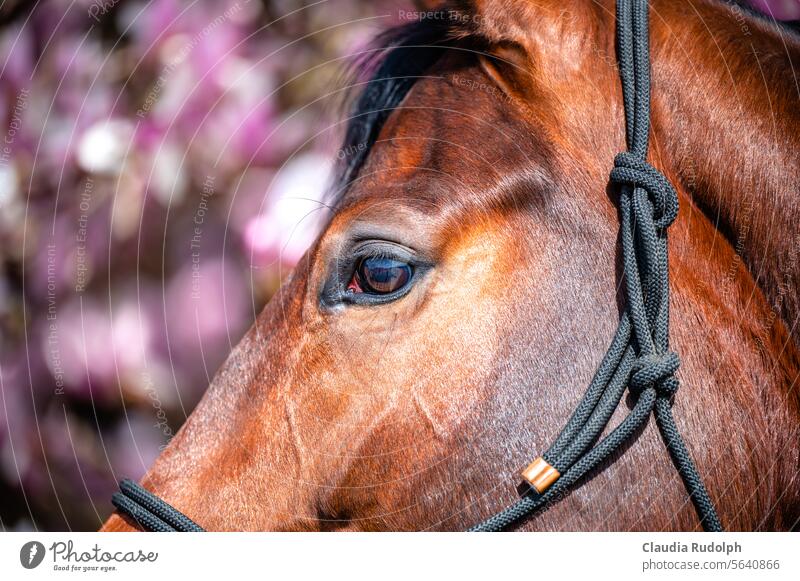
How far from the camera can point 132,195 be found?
1.70 meters

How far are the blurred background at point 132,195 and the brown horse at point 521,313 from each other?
76 centimetres

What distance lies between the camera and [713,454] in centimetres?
82

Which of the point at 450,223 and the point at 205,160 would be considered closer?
the point at 450,223

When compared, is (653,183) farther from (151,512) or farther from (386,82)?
(151,512)

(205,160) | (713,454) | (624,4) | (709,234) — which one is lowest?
(713,454)

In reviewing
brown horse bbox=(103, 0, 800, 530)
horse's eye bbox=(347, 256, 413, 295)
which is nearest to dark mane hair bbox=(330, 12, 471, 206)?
brown horse bbox=(103, 0, 800, 530)

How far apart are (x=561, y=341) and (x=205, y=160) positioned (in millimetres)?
1176

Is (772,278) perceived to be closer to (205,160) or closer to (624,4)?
(624,4)

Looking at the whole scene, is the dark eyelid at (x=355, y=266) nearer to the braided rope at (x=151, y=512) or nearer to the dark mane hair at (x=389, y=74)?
the dark mane hair at (x=389, y=74)

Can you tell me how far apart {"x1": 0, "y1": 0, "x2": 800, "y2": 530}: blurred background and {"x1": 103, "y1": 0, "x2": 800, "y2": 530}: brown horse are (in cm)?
76
